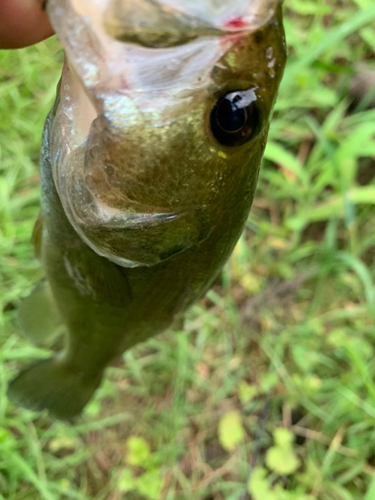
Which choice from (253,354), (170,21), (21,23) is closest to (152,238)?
(170,21)

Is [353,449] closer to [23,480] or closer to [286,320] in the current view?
[286,320]

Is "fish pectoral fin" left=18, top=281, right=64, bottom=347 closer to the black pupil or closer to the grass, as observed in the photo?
the grass

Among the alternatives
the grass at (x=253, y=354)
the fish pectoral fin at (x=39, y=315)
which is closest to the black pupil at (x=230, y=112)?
the fish pectoral fin at (x=39, y=315)

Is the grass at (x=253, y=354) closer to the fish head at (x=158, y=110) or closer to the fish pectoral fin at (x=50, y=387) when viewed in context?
the fish pectoral fin at (x=50, y=387)

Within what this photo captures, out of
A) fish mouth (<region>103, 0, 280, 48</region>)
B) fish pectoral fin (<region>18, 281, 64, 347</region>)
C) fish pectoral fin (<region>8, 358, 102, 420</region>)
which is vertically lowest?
fish pectoral fin (<region>8, 358, 102, 420</region>)

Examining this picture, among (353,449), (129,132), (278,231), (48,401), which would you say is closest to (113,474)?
(48,401)

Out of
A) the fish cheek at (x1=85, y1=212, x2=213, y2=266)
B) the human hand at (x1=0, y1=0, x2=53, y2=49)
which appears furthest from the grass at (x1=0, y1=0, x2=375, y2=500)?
the fish cheek at (x1=85, y1=212, x2=213, y2=266)
